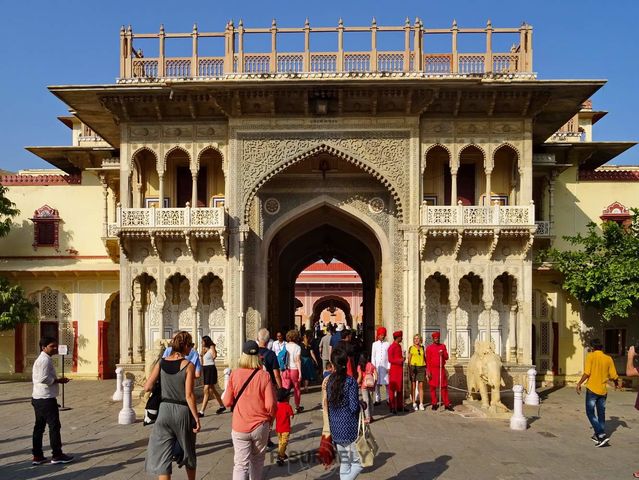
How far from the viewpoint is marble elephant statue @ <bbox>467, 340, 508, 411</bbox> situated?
13391 mm

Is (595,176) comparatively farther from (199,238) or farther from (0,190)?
(0,190)

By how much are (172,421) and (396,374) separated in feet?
25.2

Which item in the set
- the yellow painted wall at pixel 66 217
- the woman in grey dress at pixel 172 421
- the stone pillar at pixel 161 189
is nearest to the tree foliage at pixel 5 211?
the yellow painted wall at pixel 66 217

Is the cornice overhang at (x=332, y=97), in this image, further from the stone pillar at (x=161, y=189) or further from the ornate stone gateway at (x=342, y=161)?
the stone pillar at (x=161, y=189)

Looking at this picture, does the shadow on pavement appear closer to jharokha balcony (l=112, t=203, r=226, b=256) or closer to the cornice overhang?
jharokha balcony (l=112, t=203, r=226, b=256)

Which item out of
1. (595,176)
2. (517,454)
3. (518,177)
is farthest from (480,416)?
(595,176)

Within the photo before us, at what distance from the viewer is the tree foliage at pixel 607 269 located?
1756cm

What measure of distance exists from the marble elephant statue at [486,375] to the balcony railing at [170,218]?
689 cm

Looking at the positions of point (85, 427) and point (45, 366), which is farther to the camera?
point (85, 427)

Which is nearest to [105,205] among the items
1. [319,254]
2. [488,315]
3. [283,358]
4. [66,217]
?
[66,217]

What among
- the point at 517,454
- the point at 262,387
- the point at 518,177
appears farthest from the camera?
the point at 518,177

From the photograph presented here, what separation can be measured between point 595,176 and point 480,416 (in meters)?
11.0

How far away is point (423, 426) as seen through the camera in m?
12.2

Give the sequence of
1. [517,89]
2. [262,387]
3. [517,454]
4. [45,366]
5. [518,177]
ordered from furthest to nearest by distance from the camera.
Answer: [518,177], [517,89], [517,454], [45,366], [262,387]
